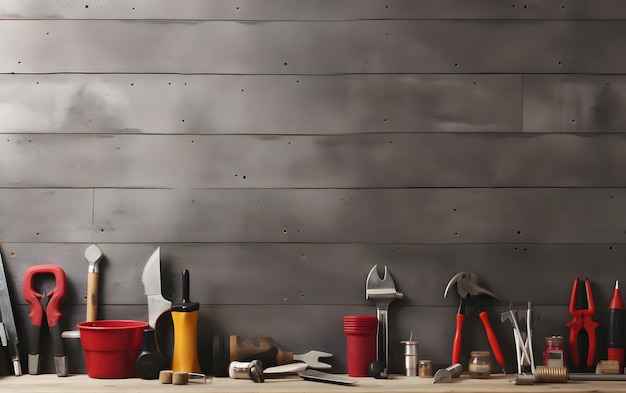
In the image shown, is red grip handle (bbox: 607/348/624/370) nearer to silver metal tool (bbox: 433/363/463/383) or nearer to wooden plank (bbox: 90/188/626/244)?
wooden plank (bbox: 90/188/626/244)

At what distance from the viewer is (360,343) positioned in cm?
185

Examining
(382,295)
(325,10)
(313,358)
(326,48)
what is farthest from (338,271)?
(325,10)

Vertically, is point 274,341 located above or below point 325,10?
below

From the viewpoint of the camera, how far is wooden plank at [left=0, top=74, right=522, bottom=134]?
199cm

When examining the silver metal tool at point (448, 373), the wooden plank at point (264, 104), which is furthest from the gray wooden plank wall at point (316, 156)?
the silver metal tool at point (448, 373)

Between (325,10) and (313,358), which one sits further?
(325,10)

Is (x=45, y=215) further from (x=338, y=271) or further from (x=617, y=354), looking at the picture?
(x=617, y=354)

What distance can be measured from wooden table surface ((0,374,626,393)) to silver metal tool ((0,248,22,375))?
0.20 ft

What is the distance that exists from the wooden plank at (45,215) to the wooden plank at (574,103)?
1272 millimetres

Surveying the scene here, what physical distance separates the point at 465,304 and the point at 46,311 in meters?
1.14

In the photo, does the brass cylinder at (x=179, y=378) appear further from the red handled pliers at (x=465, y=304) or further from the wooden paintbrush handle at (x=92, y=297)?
the red handled pliers at (x=465, y=304)

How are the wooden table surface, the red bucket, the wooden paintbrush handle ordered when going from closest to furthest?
1. the wooden table surface
2. the red bucket
3. the wooden paintbrush handle

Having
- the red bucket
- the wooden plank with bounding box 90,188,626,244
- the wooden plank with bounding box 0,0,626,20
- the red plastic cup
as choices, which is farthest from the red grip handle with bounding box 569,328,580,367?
the red bucket

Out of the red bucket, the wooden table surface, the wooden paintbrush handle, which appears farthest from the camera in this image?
the wooden paintbrush handle
